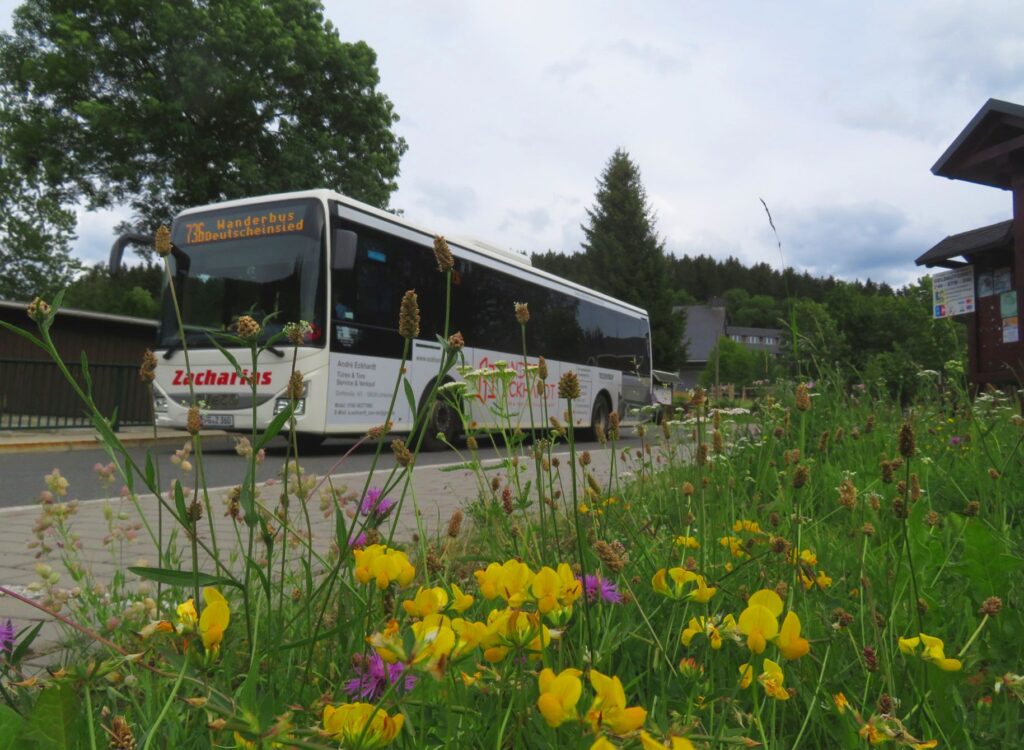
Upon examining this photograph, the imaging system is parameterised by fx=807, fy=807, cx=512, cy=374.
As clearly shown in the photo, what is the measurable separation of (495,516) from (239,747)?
1.85m

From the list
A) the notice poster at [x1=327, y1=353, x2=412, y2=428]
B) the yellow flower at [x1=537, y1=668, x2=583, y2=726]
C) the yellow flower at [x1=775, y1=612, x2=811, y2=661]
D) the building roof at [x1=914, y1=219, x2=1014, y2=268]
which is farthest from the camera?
the notice poster at [x1=327, y1=353, x2=412, y2=428]

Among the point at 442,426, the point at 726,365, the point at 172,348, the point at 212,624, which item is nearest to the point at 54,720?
the point at 212,624

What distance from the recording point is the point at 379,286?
990 cm

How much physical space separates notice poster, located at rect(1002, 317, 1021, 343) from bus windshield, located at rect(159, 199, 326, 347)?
6896 mm

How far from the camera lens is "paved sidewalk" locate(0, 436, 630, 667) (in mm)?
2264

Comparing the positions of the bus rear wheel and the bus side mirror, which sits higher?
the bus side mirror

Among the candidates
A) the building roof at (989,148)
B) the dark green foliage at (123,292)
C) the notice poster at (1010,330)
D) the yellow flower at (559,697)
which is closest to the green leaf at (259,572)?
the yellow flower at (559,697)

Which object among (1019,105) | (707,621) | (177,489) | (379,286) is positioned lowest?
(707,621)

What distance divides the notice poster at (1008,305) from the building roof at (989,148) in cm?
123

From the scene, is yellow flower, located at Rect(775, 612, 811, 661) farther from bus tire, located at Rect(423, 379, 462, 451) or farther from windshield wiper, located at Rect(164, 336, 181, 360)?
bus tire, located at Rect(423, 379, 462, 451)

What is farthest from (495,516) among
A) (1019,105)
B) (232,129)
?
(232,129)

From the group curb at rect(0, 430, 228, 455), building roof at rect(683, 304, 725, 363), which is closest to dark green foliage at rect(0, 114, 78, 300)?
curb at rect(0, 430, 228, 455)

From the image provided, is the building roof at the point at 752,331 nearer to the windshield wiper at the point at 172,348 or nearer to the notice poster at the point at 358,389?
→ the notice poster at the point at 358,389

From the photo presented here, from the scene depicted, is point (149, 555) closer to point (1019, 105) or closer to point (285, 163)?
point (1019, 105)
